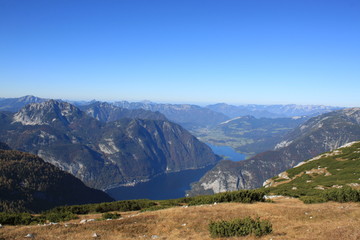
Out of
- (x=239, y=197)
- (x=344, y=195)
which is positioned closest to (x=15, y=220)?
(x=239, y=197)

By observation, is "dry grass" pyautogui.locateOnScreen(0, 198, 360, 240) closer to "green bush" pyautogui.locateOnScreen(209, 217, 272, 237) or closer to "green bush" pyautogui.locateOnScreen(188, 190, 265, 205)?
"green bush" pyautogui.locateOnScreen(209, 217, 272, 237)

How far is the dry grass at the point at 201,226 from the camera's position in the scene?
21.2m

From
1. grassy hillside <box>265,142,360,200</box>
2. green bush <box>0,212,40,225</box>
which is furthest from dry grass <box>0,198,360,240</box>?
grassy hillside <box>265,142,360,200</box>

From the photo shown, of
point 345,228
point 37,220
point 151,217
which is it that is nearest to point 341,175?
point 345,228

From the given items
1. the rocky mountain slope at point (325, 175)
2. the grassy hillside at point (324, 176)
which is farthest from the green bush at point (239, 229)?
the rocky mountain slope at point (325, 175)

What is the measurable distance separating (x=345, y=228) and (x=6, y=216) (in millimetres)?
34789

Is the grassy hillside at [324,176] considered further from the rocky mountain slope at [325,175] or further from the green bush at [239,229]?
the green bush at [239,229]

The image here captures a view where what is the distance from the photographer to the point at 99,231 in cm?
2345

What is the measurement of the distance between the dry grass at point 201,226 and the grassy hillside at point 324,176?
1516cm

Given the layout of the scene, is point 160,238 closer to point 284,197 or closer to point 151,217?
point 151,217

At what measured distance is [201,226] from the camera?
24.8 meters

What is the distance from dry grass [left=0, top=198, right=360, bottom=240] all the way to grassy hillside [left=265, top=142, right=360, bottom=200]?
49.7 feet

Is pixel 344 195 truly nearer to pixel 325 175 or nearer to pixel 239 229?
pixel 239 229

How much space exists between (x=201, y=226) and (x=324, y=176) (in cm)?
4488
